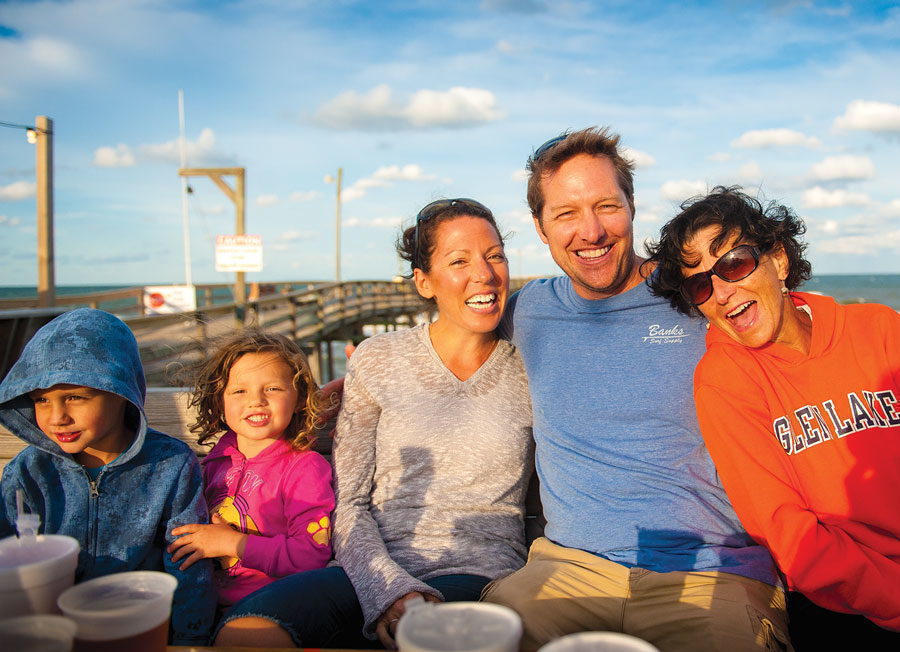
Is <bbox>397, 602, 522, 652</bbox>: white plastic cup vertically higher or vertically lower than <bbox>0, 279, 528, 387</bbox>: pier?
lower

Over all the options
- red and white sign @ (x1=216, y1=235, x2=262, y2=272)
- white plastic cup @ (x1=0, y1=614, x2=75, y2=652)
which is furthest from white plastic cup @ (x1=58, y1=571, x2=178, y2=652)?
red and white sign @ (x1=216, y1=235, x2=262, y2=272)

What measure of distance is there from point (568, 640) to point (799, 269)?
2012 mm

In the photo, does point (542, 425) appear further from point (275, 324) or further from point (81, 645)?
point (275, 324)

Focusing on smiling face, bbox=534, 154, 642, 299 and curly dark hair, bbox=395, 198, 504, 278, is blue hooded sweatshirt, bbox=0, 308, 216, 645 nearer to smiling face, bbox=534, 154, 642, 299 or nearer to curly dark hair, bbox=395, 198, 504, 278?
curly dark hair, bbox=395, 198, 504, 278

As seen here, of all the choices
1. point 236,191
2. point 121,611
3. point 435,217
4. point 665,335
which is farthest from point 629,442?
point 236,191

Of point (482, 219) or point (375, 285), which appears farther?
point (375, 285)

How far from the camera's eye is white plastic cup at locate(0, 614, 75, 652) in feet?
3.45

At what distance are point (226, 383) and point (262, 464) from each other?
0.34 meters

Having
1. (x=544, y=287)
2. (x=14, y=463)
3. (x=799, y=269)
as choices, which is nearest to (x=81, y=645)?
(x=14, y=463)

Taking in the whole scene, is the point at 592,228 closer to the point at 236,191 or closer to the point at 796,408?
the point at 796,408

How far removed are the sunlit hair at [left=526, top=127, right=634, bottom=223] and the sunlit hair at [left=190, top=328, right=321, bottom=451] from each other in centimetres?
118

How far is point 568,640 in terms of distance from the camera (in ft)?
2.94

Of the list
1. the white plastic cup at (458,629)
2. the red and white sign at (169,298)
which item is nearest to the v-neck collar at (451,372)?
the white plastic cup at (458,629)

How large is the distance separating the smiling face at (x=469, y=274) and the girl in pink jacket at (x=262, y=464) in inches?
Result: 24.4
